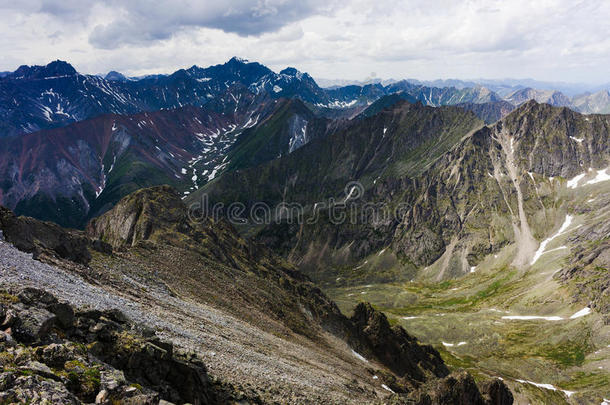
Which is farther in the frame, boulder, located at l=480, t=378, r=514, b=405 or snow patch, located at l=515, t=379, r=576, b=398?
snow patch, located at l=515, t=379, r=576, b=398

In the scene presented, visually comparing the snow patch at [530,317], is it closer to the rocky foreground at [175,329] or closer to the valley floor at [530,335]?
the valley floor at [530,335]

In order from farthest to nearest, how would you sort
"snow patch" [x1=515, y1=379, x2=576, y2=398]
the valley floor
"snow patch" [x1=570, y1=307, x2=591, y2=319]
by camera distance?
"snow patch" [x1=570, y1=307, x2=591, y2=319] → the valley floor → "snow patch" [x1=515, y1=379, x2=576, y2=398]

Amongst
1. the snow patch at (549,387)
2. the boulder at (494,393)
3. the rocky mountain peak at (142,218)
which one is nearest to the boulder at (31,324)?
the rocky mountain peak at (142,218)

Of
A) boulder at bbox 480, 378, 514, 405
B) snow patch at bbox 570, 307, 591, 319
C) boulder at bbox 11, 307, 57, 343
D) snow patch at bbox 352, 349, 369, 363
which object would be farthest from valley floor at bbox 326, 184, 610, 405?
boulder at bbox 11, 307, 57, 343

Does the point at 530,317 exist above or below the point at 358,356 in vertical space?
below

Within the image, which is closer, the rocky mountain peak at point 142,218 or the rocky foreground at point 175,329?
the rocky foreground at point 175,329

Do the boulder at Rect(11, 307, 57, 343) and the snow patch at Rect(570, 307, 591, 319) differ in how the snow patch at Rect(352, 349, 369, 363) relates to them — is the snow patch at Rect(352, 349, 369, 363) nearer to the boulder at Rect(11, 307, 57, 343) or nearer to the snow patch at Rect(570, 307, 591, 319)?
the boulder at Rect(11, 307, 57, 343)

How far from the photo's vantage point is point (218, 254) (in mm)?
78000

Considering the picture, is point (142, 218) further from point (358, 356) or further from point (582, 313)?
point (582, 313)

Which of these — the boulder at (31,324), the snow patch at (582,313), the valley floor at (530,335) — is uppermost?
the boulder at (31,324)

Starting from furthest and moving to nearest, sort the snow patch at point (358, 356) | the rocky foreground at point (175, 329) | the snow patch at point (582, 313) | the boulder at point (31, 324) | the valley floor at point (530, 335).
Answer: the snow patch at point (582, 313) < the valley floor at point (530, 335) < the snow patch at point (358, 356) < the rocky foreground at point (175, 329) < the boulder at point (31, 324)

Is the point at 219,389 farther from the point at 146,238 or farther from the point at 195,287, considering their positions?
the point at 146,238

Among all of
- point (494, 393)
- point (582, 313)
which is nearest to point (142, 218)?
point (494, 393)

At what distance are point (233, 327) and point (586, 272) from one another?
7332 inches
